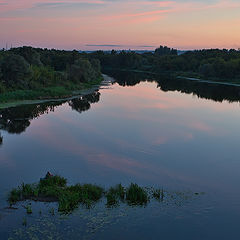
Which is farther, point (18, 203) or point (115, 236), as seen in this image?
point (18, 203)

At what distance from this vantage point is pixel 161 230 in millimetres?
15445

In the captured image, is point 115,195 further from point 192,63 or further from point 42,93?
point 192,63

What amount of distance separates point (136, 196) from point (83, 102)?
3736cm

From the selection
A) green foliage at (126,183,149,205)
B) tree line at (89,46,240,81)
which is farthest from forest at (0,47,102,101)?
tree line at (89,46,240,81)

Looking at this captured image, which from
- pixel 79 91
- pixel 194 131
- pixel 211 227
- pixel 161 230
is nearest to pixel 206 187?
pixel 211 227

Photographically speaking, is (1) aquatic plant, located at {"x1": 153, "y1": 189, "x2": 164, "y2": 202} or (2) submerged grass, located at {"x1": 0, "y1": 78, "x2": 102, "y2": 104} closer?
(1) aquatic plant, located at {"x1": 153, "y1": 189, "x2": 164, "y2": 202}

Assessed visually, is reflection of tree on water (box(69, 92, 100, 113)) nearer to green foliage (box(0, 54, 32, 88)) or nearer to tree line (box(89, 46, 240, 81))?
green foliage (box(0, 54, 32, 88))

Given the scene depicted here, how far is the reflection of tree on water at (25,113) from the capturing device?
35.2 meters

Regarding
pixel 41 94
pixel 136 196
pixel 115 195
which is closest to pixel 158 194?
pixel 136 196

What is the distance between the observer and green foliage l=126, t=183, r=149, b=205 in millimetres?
17969

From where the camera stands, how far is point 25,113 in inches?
1660

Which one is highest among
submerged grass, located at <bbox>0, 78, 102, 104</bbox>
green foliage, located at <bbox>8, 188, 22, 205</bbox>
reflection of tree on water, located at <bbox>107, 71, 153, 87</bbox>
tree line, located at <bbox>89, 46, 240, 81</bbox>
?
tree line, located at <bbox>89, 46, 240, 81</bbox>

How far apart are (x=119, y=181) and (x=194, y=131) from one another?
1601cm

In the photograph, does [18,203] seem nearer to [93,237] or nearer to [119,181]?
[93,237]
